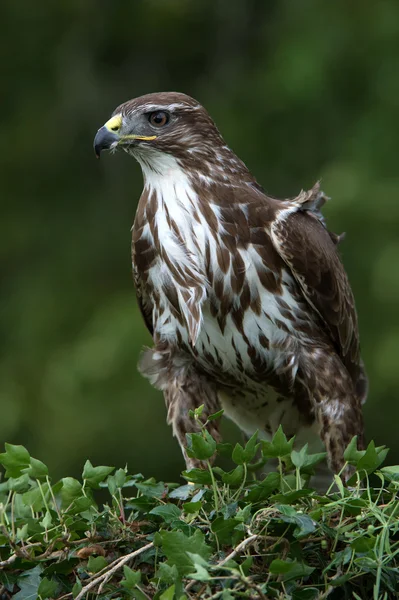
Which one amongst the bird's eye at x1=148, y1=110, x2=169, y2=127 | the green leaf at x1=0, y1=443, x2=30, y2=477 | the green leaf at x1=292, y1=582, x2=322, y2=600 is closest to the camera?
the green leaf at x1=292, y1=582, x2=322, y2=600

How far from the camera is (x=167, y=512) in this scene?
354 cm

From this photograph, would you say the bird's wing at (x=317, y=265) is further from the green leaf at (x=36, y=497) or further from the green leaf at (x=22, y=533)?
the green leaf at (x=22, y=533)

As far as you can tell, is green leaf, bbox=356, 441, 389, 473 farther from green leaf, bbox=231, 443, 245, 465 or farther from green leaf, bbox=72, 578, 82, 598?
green leaf, bbox=72, 578, 82, 598

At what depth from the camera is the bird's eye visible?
15.1 feet

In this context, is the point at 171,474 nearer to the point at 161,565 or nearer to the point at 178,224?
the point at 178,224

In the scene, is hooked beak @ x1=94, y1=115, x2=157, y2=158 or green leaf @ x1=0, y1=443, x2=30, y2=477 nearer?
green leaf @ x1=0, y1=443, x2=30, y2=477

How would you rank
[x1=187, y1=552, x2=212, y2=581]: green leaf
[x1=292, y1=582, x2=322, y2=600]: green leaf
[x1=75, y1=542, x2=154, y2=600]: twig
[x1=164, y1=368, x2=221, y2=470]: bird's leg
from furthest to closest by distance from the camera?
1. [x1=164, y1=368, x2=221, y2=470]: bird's leg
2. [x1=75, y1=542, x2=154, y2=600]: twig
3. [x1=292, y1=582, x2=322, y2=600]: green leaf
4. [x1=187, y1=552, x2=212, y2=581]: green leaf

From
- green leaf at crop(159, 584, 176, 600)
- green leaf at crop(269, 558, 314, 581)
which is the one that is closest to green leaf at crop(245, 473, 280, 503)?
green leaf at crop(269, 558, 314, 581)

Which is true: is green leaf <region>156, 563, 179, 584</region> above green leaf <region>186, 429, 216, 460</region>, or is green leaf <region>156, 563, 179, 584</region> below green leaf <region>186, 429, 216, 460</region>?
below

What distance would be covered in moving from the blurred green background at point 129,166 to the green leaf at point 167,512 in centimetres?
553

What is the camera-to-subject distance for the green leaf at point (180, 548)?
3172 millimetres

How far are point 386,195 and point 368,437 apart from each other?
1.75 meters

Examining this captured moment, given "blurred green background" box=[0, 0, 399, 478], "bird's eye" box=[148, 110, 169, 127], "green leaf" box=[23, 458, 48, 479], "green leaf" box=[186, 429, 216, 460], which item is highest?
"bird's eye" box=[148, 110, 169, 127]

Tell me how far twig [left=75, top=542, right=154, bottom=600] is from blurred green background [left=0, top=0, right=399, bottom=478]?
560 centimetres
